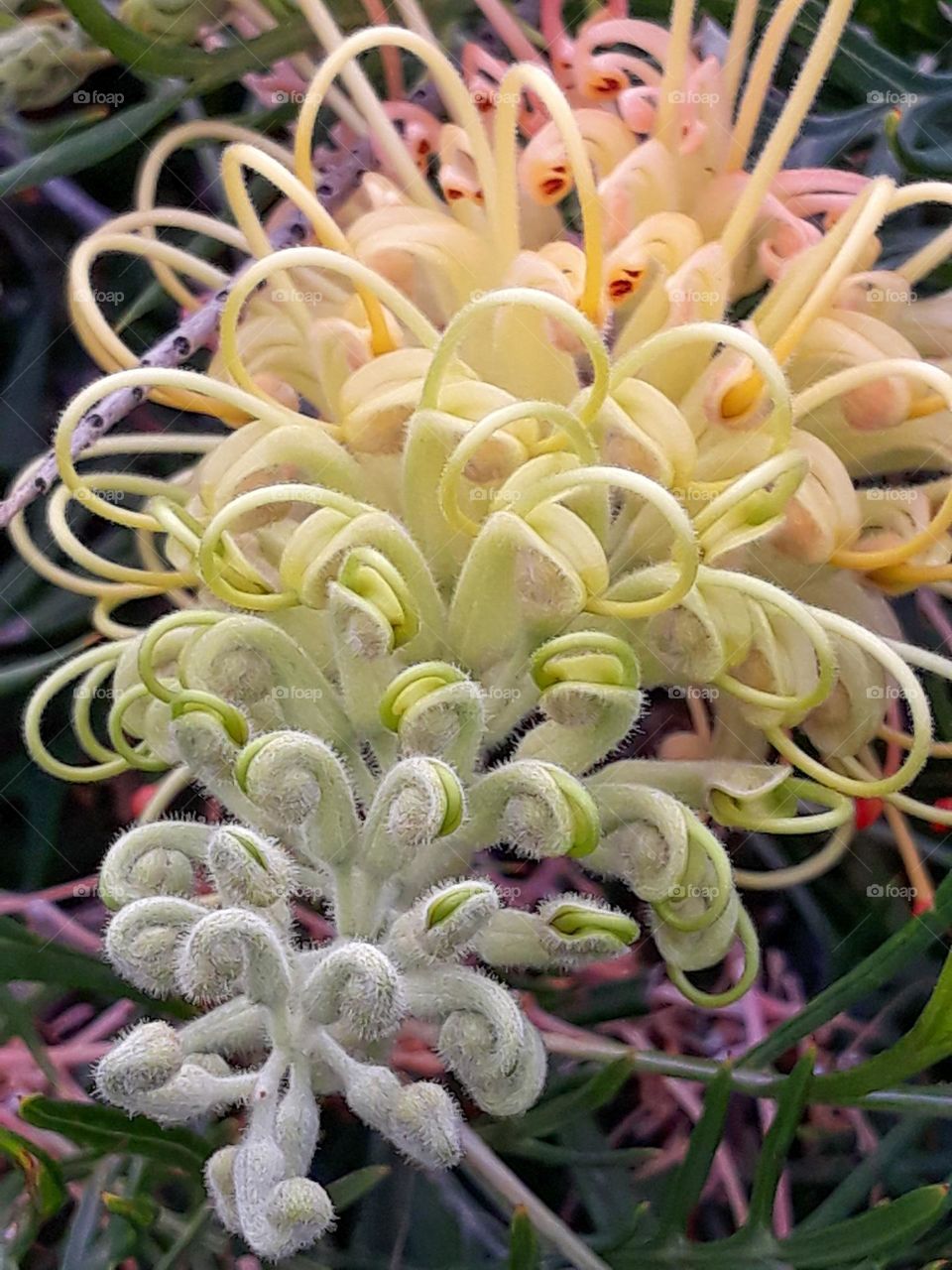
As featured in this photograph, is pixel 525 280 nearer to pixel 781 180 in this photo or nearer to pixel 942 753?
pixel 781 180

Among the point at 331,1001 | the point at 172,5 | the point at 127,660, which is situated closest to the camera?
the point at 331,1001

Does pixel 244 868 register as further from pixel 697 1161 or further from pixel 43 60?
pixel 43 60

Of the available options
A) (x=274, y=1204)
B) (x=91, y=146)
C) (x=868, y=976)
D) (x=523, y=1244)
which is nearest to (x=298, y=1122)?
(x=274, y=1204)

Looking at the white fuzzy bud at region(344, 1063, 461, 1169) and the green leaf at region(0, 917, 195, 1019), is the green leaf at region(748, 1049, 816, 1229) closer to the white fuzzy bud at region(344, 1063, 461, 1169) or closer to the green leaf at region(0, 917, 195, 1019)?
the white fuzzy bud at region(344, 1063, 461, 1169)

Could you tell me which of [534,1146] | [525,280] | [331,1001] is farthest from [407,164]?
[534,1146]

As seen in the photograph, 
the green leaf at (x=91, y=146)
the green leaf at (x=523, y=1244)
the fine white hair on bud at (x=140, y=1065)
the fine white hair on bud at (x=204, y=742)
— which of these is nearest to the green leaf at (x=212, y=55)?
the green leaf at (x=91, y=146)

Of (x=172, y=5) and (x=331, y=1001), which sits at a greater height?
(x=172, y=5)

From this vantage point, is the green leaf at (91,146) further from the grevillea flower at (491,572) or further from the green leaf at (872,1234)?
the green leaf at (872,1234)
